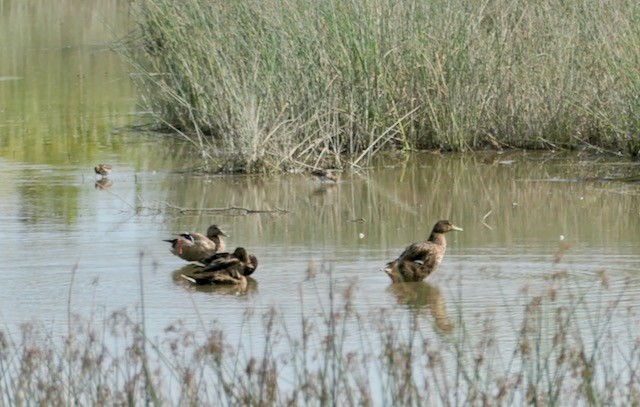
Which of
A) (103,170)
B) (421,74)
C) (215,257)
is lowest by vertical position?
(215,257)

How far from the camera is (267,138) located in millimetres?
13484

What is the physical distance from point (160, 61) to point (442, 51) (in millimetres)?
4362

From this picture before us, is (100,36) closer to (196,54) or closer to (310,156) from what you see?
(196,54)

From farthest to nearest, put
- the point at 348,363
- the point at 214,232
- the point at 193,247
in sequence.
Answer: the point at 214,232 < the point at 193,247 < the point at 348,363

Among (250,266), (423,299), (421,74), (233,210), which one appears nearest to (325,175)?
(233,210)

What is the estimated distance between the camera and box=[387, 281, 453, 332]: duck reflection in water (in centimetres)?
793

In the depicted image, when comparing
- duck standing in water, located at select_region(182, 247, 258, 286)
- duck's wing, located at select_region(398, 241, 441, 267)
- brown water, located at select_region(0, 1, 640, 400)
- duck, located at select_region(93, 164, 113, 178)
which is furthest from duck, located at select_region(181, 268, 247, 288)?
duck, located at select_region(93, 164, 113, 178)

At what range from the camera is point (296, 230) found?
36.0 ft

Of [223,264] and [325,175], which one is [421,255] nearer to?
[223,264]

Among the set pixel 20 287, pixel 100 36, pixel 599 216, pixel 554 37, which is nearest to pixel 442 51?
pixel 554 37

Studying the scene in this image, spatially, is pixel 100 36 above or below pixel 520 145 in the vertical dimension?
above

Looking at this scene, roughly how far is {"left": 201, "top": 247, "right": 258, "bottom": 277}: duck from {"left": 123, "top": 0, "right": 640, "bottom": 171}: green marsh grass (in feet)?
15.8

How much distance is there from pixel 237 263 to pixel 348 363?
3.82 m

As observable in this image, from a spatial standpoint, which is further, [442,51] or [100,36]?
[100,36]
